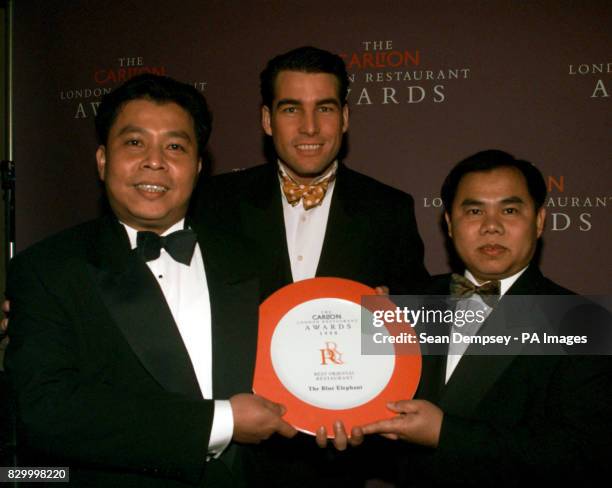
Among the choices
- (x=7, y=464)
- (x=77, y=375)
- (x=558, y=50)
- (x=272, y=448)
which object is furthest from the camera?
(x=558, y=50)

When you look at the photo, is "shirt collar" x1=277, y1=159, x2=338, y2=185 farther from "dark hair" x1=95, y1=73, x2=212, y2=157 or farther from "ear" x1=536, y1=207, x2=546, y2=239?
"ear" x1=536, y1=207, x2=546, y2=239

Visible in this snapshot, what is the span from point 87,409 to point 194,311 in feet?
1.59

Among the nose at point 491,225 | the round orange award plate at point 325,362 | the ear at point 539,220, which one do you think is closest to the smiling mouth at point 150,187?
the round orange award plate at point 325,362

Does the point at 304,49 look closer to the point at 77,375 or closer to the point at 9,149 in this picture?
the point at 77,375

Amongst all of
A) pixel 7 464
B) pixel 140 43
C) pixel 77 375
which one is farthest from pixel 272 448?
pixel 140 43

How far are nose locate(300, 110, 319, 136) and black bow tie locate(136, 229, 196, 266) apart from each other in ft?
3.11

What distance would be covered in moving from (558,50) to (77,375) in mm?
3381

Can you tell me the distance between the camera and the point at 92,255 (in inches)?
78.8

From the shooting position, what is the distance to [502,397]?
6.85 feet

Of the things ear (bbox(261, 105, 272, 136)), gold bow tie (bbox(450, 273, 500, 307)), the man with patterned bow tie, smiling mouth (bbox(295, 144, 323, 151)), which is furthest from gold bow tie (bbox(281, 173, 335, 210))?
gold bow tie (bbox(450, 273, 500, 307))

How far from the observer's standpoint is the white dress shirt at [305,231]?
114 inches

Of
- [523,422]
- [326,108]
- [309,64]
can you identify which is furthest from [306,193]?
[523,422]

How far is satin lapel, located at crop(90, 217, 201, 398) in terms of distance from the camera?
1901 mm

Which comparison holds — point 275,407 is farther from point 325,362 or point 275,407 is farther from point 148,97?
point 148,97
